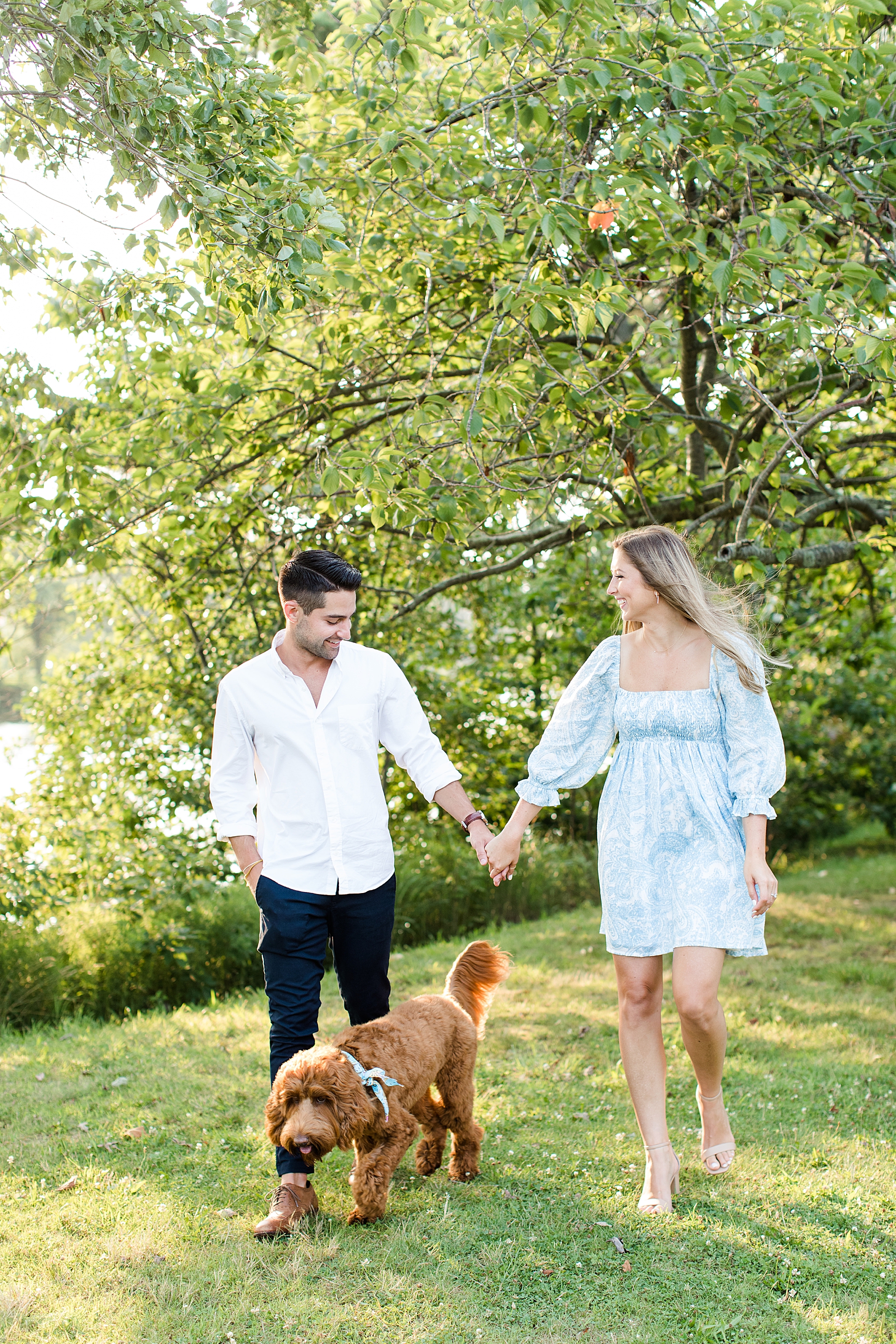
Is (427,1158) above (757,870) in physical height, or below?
below

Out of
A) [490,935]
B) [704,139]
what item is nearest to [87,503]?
[704,139]

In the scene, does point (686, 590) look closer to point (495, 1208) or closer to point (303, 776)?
point (303, 776)

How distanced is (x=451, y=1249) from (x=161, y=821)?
4.97m

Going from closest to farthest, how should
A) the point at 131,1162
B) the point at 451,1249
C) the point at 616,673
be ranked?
the point at 451,1249 < the point at 616,673 < the point at 131,1162

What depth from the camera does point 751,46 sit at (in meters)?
4.67

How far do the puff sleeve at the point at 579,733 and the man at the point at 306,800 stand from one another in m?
0.28

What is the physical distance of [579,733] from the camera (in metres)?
3.72

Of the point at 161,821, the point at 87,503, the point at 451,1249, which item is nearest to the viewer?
the point at 451,1249

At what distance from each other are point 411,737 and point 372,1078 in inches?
44.7

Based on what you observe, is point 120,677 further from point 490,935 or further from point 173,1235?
point 173,1235

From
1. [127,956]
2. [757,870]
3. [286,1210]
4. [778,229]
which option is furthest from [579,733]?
[127,956]

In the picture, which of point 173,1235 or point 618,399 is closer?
point 173,1235

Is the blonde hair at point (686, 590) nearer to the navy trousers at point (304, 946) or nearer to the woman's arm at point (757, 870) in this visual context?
the woman's arm at point (757, 870)

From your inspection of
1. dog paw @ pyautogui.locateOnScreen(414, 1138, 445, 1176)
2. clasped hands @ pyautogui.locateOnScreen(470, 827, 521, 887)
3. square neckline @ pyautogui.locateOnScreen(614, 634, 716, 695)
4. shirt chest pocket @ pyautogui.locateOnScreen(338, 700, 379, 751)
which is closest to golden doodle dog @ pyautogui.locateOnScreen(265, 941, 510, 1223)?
dog paw @ pyautogui.locateOnScreen(414, 1138, 445, 1176)
